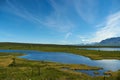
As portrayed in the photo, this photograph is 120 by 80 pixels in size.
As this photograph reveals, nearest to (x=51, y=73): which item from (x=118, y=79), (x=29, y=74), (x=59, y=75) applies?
(x=59, y=75)

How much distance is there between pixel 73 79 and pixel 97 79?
662 cm

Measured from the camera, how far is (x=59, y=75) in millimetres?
55250

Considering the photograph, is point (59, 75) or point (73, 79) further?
point (59, 75)

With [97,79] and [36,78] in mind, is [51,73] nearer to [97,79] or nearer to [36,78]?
[36,78]

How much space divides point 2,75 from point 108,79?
28883 millimetres

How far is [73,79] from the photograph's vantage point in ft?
165

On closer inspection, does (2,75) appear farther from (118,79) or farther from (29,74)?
(118,79)

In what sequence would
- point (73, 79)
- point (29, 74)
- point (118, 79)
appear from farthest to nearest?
point (29, 74), point (73, 79), point (118, 79)

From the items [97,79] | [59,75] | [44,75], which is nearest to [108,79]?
[97,79]

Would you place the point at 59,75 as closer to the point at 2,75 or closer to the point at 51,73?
the point at 51,73

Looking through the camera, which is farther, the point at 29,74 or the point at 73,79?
the point at 29,74

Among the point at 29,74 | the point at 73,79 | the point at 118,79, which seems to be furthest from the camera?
the point at 29,74

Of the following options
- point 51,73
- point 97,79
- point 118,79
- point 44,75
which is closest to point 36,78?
point 44,75

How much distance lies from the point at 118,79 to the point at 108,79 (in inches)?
170
